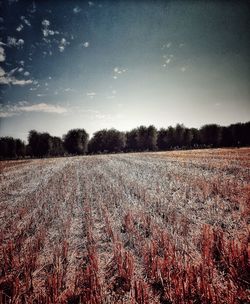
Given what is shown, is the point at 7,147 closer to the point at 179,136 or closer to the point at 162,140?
the point at 162,140

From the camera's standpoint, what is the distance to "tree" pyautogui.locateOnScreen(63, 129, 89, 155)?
3649 inches

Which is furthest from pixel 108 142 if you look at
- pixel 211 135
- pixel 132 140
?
pixel 211 135

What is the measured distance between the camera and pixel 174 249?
5.59 metres

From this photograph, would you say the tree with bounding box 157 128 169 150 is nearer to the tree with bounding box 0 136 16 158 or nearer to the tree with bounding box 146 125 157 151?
the tree with bounding box 146 125 157 151

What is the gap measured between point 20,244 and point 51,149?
87482 millimetres

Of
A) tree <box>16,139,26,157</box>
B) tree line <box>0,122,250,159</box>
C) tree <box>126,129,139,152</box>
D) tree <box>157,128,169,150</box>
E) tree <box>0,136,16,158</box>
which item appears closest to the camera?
tree line <box>0,122,250,159</box>

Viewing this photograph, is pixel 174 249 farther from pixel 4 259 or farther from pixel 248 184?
pixel 248 184

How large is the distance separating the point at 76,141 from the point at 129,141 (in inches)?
911

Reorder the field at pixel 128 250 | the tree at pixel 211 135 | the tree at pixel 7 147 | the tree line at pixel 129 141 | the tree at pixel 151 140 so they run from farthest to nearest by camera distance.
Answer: the tree at pixel 211 135 → the tree at pixel 7 147 → the tree at pixel 151 140 → the tree line at pixel 129 141 → the field at pixel 128 250

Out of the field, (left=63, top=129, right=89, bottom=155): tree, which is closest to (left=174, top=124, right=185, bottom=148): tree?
(left=63, top=129, right=89, bottom=155): tree

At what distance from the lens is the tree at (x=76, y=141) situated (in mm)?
92688

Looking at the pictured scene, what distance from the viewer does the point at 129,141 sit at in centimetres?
9656

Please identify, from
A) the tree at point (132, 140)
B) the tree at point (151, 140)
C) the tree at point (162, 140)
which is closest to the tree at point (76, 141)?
the tree at point (132, 140)

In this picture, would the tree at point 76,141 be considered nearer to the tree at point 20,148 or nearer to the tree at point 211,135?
the tree at point 20,148
